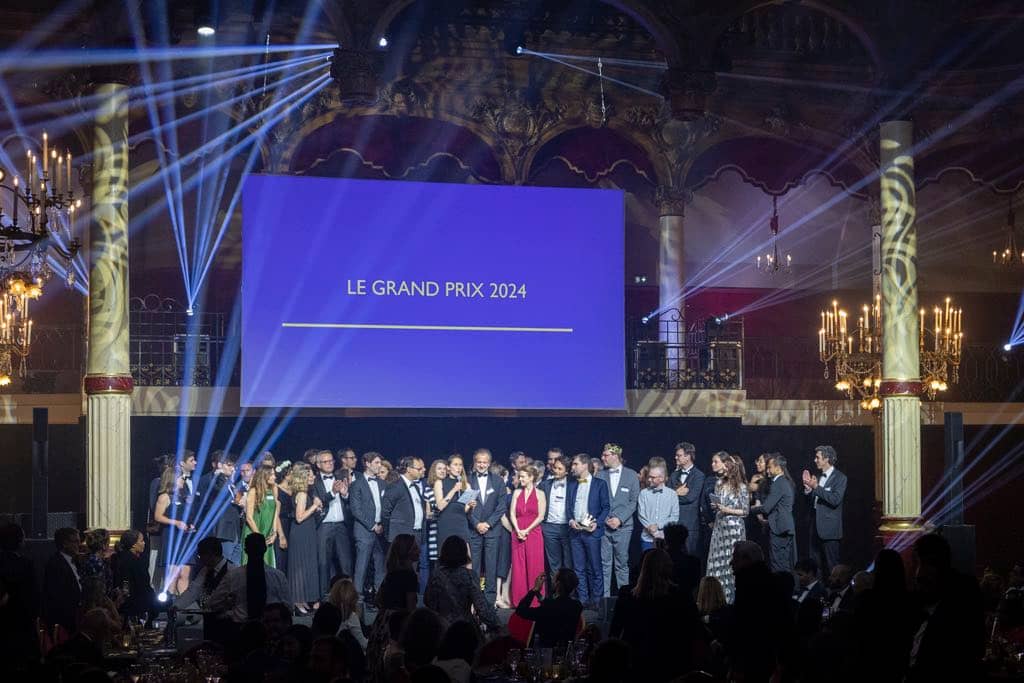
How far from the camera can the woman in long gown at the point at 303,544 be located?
1347 centimetres

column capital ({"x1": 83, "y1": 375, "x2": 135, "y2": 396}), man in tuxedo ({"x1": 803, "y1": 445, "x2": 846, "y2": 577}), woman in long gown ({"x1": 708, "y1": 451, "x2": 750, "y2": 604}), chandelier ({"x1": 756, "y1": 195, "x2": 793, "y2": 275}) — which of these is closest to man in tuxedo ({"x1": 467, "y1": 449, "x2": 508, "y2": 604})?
woman in long gown ({"x1": 708, "y1": 451, "x2": 750, "y2": 604})

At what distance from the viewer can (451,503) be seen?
1385 cm

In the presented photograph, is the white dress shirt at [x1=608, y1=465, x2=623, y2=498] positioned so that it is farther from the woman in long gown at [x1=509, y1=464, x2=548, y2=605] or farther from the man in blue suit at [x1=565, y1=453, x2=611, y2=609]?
the woman in long gown at [x1=509, y1=464, x2=548, y2=605]

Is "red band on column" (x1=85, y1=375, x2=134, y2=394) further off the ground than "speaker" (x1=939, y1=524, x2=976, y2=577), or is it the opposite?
"red band on column" (x1=85, y1=375, x2=134, y2=394)

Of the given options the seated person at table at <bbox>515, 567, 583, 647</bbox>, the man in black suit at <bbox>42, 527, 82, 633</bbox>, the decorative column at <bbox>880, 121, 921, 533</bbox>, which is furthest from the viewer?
the decorative column at <bbox>880, 121, 921, 533</bbox>

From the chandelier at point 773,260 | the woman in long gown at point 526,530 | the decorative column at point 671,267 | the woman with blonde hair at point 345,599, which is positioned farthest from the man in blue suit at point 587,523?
the chandelier at point 773,260

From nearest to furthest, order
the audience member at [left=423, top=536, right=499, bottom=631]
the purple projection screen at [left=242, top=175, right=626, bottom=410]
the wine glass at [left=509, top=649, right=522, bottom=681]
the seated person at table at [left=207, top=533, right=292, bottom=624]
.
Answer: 1. the wine glass at [left=509, top=649, right=522, bottom=681]
2. the seated person at table at [left=207, top=533, right=292, bottom=624]
3. the audience member at [left=423, top=536, right=499, bottom=631]
4. the purple projection screen at [left=242, top=175, right=626, bottom=410]

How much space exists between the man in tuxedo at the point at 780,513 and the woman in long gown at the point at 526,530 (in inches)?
82.2

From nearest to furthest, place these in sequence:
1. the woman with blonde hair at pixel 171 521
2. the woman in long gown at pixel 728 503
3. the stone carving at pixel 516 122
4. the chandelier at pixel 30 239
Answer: the chandelier at pixel 30 239 → the woman with blonde hair at pixel 171 521 → the woman in long gown at pixel 728 503 → the stone carving at pixel 516 122

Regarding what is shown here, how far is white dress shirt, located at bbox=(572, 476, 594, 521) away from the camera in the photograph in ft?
46.3

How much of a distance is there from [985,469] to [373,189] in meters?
8.63

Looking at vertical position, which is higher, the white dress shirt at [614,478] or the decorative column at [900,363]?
the decorative column at [900,363]

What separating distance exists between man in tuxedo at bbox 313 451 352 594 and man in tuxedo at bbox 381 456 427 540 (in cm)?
40

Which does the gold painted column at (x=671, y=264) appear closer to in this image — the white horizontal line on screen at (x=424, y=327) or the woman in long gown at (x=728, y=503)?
the white horizontal line on screen at (x=424, y=327)
